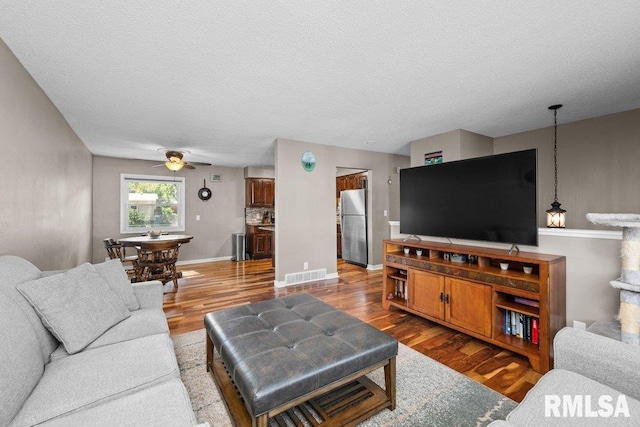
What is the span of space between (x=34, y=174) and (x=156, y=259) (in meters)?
2.24

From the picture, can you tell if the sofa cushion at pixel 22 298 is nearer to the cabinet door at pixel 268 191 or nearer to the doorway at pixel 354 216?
the doorway at pixel 354 216

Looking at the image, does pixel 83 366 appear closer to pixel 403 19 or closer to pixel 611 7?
pixel 403 19

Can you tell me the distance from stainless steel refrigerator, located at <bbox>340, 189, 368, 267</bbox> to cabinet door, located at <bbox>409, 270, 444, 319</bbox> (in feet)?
8.94

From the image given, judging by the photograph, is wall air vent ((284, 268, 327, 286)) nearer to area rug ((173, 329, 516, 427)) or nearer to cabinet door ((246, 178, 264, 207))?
area rug ((173, 329, 516, 427))

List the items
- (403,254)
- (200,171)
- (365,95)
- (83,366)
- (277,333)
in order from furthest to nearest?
(200,171), (403,254), (365,95), (277,333), (83,366)

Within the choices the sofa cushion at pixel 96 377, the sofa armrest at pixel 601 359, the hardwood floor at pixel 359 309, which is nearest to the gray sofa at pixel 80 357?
the sofa cushion at pixel 96 377

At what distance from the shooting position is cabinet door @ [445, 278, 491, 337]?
2.49 metres

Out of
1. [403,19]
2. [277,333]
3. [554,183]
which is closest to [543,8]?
[403,19]

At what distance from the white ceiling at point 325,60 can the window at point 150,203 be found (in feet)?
8.67

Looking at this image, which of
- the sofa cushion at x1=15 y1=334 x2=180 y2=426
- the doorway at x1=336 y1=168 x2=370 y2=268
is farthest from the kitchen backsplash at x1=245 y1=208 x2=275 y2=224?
the sofa cushion at x1=15 y1=334 x2=180 y2=426

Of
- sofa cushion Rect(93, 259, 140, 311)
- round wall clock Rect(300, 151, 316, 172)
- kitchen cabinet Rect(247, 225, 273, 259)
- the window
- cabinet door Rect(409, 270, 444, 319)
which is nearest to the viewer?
sofa cushion Rect(93, 259, 140, 311)

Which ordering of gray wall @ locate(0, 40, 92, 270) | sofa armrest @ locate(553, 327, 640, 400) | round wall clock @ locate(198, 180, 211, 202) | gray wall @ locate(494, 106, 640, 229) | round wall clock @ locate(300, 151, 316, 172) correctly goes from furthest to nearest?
round wall clock @ locate(198, 180, 211, 202) < round wall clock @ locate(300, 151, 316, 172) < gray wall @ locate(494, 106, 640, 229) < gray wall @ locate(0, 40, 92, 270) < sofa armrest @ locate(553, 327, 640, 400)

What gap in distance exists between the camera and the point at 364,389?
1.80 m

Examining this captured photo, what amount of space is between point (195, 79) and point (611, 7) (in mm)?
2936
